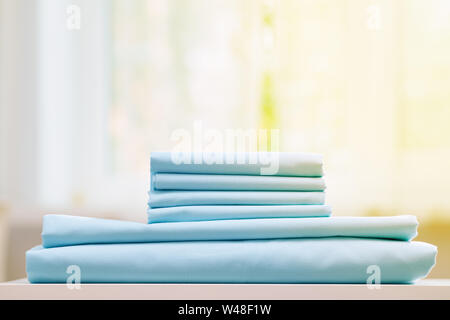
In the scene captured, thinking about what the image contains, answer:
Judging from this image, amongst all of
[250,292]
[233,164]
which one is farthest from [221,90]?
[250,292]

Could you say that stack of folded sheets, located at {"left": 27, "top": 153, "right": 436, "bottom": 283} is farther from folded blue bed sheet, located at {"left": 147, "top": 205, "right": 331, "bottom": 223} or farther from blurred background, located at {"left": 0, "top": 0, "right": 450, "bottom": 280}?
blurred background, located at {"left": 0, "top": 0, "right": 450, "bottom": 280}

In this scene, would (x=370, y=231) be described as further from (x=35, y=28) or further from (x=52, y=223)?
(x=35, y=28)

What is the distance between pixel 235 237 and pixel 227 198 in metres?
0.05

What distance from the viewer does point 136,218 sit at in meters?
1.31

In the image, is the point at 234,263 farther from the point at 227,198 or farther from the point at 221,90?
the point at 221,90

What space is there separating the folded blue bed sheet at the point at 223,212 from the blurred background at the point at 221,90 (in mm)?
743

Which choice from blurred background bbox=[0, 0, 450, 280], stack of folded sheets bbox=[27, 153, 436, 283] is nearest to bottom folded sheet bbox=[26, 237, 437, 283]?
stack of folded sheets bbox=[27, 153, 436, 283]

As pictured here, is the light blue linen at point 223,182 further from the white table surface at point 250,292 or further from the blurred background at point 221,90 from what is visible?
the blurred background at point 221,90

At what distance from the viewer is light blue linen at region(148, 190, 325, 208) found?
0.58 m

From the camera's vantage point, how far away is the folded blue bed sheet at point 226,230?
21.5 inches

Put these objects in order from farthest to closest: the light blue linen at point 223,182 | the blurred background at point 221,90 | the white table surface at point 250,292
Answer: the blurred background at point 221,90, the light blue linen at point 223,182, the white table surface at point 250,292

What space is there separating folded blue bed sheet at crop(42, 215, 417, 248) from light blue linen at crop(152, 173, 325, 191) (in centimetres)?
5

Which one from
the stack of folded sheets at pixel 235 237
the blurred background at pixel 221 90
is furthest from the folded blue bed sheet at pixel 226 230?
the blurred background at pixel 221 90

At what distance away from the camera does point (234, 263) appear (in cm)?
52
